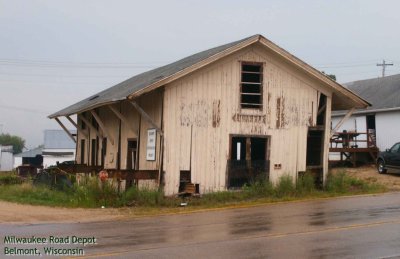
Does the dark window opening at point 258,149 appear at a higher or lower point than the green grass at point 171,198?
higher

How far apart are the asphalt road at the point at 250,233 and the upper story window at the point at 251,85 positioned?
16.1 feet

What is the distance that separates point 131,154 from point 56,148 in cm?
4891

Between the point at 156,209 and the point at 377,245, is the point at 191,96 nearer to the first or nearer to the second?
the point at 156,209

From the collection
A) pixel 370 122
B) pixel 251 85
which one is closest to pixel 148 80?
pixel 251 85

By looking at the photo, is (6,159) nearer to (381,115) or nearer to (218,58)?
(381,115)

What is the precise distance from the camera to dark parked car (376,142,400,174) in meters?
27.2

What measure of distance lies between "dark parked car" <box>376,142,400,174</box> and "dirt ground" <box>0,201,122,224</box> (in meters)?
15.9

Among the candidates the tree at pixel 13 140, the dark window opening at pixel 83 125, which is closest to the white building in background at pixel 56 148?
the dark window opening at pixel 83 125

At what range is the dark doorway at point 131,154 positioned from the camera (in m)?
22.1

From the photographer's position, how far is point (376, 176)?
27500 millimetres

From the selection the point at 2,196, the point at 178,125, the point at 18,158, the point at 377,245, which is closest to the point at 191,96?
the point at 178,125

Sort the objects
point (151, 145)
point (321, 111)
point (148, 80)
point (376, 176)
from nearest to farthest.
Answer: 1. point (151, 145)
2. point (148, 80)
3. point (321, 111)
4. point (376, 176)

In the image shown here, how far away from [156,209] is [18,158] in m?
63.8

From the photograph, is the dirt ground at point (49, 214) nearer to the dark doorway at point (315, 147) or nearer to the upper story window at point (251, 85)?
the upper story window at point (251, 85)
